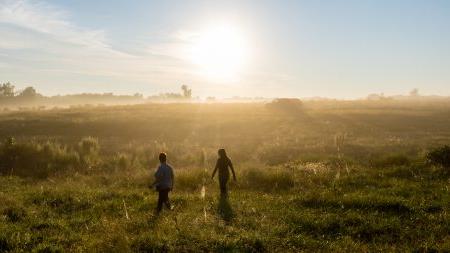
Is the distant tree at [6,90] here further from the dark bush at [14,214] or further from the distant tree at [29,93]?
the dark bush at [14,214]

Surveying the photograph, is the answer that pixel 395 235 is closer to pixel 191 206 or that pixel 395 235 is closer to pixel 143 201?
pixel 191 206

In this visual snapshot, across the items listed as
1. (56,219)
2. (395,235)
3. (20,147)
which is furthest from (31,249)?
(20,147)

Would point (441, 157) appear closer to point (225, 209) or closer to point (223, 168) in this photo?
point (223, 168)

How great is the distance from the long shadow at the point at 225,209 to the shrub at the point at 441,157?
10415 millimetres

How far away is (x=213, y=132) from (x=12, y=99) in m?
129

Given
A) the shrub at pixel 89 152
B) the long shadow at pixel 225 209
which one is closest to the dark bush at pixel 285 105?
the shrub at pixel 89 152

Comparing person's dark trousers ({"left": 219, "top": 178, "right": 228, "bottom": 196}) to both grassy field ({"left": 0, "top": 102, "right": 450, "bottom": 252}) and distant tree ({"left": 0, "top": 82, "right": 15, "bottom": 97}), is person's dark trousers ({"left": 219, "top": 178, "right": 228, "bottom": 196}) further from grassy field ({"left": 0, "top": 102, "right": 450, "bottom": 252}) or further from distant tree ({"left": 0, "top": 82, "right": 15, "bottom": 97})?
distant tree ({"left": 0, "top": 82, "right": 15, "bottom": 97})

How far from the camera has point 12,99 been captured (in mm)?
159875

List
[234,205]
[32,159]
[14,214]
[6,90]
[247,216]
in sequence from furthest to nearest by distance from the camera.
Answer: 1. [6,90]
2. [32,159]
3. [234,205]
4. [14,214]
5. [247,216]

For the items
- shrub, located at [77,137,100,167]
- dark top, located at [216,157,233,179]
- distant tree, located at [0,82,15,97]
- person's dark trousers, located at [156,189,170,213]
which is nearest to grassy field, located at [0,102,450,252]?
shrub, located at [77,137,100,167]

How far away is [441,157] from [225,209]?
11.9 m

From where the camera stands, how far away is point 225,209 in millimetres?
15336

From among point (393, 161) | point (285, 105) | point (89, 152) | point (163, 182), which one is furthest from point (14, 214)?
point (285, 105)

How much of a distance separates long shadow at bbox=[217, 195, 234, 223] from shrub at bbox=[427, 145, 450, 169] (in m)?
10.4
